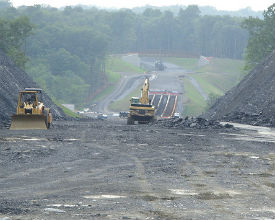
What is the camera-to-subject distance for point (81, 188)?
18.3m

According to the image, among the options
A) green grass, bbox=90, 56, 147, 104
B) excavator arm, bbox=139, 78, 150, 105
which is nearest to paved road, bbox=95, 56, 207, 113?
green grass, bbox=90, 56, 147, 104

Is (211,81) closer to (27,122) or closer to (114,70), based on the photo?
(114,70)

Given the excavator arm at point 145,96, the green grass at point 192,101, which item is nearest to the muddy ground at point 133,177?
the excavator arm at point 145,96

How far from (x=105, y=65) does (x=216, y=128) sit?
13882cm

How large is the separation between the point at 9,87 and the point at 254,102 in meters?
23.6

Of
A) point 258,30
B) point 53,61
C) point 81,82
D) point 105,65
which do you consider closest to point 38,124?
point 258,30

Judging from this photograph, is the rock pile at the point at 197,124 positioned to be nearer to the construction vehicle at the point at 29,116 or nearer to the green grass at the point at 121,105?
the construction vehicle at the point at 29,116

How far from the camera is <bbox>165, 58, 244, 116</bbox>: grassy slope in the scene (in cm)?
12811

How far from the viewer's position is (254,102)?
58.2 meters

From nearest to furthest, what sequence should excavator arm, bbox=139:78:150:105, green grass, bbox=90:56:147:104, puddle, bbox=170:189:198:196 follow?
puddle, bbox=170:189:198:196
excavator arm, bbox=139:78:150:105
green grass, bbox=90:56:147:104

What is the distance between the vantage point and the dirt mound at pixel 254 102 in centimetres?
5284

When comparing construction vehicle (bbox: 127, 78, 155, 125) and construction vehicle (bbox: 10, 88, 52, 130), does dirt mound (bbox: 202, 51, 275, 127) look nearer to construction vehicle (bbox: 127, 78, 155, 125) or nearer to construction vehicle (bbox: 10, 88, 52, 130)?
construction vehicle (bbox: 127, 78, 155, 125)

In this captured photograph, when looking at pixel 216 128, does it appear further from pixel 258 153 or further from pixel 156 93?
pixel 156 93

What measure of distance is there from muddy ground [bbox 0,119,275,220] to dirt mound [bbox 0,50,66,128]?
13.9m
